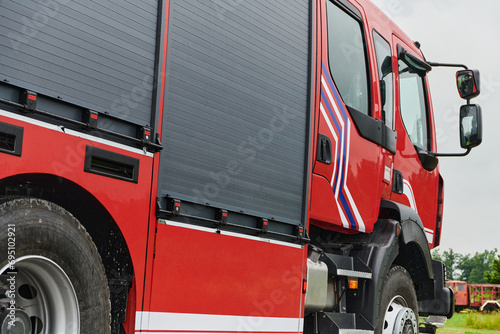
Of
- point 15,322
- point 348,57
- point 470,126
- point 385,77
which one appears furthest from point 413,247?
point 15,322

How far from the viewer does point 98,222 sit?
337 cm

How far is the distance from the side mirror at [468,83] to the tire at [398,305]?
5.81 feet

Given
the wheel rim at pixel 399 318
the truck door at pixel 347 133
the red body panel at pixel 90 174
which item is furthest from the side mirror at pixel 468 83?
the red body panel at pixel 90 174

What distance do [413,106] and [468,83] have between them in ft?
2.07

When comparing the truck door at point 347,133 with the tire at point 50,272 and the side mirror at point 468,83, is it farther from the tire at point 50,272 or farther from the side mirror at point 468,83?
the tire at point 50,272

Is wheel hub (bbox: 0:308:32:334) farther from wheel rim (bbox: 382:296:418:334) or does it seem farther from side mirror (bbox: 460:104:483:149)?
side mirror (bbox: 460:104:483:149)

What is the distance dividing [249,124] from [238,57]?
42 cm

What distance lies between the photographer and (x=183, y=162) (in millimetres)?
3740

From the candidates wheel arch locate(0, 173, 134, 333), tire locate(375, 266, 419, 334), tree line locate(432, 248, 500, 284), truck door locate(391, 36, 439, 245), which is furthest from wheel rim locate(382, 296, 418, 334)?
tree line locate(432, 248, 500, 284)

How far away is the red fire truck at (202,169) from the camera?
300 centimetres

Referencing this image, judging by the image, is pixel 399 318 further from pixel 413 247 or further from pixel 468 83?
pixel 468 83

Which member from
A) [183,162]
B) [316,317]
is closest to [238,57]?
[183,162]

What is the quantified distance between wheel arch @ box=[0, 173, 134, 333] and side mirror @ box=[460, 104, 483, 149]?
4273 mm

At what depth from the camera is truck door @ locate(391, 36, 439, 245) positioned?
6551 millimetres
